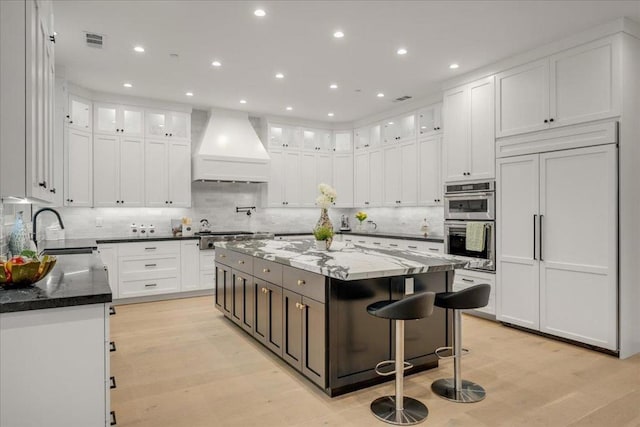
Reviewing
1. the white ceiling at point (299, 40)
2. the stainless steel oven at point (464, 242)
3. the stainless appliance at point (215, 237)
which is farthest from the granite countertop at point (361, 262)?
the stainless appliance at point (215, 237)

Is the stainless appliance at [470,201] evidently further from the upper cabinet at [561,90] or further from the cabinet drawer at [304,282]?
the cabinet drawer at [304,282]

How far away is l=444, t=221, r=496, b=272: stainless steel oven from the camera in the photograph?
15.0ft

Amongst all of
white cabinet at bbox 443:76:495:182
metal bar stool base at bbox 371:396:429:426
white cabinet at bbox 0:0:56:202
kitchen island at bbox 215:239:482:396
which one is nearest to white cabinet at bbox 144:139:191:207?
kitchen island at bbox 215:239:482:396

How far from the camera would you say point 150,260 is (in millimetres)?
5695

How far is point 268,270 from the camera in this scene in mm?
3553

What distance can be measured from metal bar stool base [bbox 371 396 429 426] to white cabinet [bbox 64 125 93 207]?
4.88 m

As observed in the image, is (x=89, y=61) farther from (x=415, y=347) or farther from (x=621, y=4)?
(x=621, y=4)

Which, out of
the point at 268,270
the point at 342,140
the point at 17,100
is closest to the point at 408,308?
the point at 268,270

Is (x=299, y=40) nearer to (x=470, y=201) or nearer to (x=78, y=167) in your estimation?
(x=470, y=201)

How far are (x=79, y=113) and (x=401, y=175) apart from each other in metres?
4.81

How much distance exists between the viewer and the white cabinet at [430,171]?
5750 mm

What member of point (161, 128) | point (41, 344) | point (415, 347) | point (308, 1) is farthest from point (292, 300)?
point (161, 128)

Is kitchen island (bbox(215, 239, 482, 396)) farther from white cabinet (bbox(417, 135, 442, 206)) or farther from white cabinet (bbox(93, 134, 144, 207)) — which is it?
white cabinet (bbox(93, 134, 144, 207))

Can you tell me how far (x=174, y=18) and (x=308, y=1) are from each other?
4.03 feet
